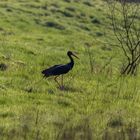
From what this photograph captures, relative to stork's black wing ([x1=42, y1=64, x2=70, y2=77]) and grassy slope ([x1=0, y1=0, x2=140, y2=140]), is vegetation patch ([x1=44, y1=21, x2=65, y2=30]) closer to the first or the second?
grassy slope ([x1=0, y1=0, x2=140, y2=140])

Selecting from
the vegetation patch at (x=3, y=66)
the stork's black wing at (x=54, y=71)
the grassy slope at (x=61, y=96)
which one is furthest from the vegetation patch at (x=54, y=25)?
the stork's black wing at (x=54, y=71)

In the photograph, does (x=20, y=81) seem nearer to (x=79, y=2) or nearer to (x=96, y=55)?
(x=96, y=55)

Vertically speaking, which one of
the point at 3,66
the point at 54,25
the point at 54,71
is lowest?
the point at 54,25

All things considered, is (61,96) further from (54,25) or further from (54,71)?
(54,25)

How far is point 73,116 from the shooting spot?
40.2 ft

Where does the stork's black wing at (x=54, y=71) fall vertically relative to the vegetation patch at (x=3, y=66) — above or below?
above

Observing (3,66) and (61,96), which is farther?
→ (3,66)

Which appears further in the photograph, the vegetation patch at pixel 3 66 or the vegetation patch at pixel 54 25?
the vegetation patch at pixel 54 25

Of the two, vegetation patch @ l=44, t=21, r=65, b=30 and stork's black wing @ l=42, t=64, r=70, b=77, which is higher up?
stork's black wing @ l=42, t=64, r=70, b=77

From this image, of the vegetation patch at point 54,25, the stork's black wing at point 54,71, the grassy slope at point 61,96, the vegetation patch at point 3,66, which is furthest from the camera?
the vegetation patch at point 54,25

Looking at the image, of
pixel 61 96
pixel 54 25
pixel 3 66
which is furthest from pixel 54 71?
pixel 54 25

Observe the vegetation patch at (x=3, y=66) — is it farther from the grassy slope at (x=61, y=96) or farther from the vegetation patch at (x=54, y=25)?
the vegetation patch at (x=54, y=25)

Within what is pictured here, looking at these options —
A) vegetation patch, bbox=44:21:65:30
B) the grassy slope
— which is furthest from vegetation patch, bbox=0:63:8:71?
vegetation patch, bbox=44:21:65:30

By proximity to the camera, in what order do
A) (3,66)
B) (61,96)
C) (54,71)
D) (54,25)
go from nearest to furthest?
(61,96)
(54,71)
(3,66)
(54,25)
